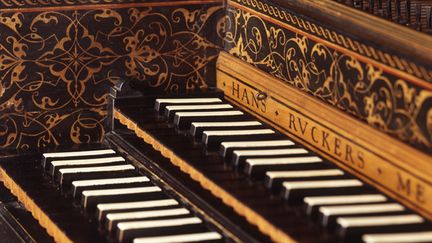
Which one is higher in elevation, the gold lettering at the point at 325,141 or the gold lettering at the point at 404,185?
the gold lettering at the point at 404,185

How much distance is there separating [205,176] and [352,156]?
463 millimetres

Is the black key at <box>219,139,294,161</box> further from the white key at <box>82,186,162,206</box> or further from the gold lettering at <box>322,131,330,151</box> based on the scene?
the white key at <box>82,186,162,206</box>

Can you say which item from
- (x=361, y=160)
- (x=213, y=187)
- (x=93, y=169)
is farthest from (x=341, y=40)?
(x=93, y=169)

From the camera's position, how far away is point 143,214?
3.56m

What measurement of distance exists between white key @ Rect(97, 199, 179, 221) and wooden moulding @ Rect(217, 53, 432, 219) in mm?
518

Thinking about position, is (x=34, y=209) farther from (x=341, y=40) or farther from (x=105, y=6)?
(x=341, y=40)

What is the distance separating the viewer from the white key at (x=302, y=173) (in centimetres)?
351

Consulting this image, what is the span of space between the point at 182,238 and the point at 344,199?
0.49m

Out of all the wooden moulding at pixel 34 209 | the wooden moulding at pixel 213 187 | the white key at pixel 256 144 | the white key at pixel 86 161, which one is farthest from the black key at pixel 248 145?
the wooden moulding at pixel 34 209

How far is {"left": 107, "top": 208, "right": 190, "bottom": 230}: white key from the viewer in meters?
3.53

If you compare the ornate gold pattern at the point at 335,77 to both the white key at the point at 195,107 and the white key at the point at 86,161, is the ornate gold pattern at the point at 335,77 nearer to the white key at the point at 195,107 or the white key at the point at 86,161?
the white key at the point at 195,107

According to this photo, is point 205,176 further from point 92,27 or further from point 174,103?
point 92,27

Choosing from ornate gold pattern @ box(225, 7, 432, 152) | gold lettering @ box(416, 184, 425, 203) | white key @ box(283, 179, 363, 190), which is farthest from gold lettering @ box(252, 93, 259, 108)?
gold lettering @ box(416, 184, 425, 203)

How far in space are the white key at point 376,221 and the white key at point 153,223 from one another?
55cm
